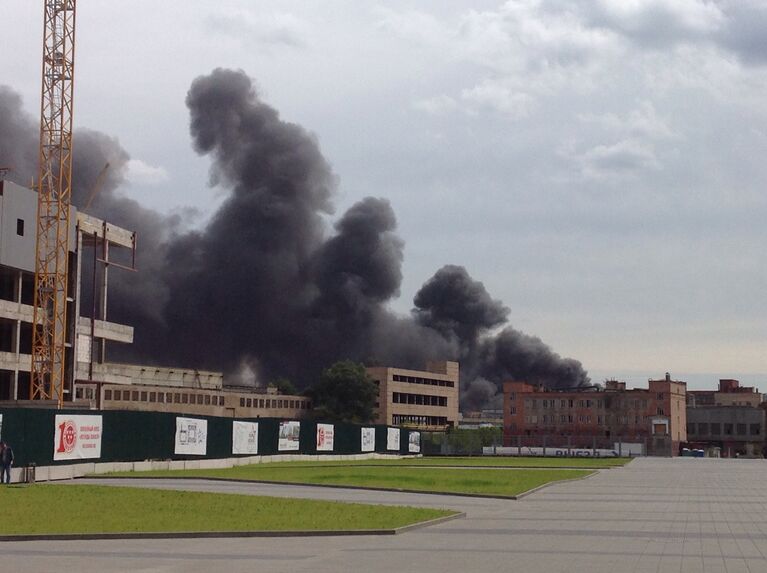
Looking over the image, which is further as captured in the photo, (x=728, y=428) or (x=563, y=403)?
(x=728, y=428)

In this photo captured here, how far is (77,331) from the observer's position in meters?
107

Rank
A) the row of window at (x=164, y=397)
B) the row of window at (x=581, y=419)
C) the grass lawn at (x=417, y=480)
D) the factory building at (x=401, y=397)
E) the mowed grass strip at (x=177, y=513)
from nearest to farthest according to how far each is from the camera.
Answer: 1. the mowed grass strip at (x=177, y=513)
2. the grass lawn at (x=417, y=480)
3. the row of window at (x=164, y=397)
4. the row of window at (x=581, y=419)
5. the factory building at (x=401, y=397)

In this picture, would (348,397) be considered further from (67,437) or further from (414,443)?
(67,437)

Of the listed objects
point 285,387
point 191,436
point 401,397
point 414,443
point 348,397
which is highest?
point 285,387

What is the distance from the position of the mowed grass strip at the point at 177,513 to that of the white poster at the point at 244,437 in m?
32.5

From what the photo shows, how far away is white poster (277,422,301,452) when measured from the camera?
258 ft

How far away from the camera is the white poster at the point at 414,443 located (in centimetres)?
10825

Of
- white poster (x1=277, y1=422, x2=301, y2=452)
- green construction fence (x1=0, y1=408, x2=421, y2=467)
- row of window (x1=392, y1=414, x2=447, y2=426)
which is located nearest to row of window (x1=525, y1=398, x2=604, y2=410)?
row of window (x1=392, y1=414, x2=447, y2=426)

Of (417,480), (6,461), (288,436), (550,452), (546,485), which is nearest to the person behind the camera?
(6,461)

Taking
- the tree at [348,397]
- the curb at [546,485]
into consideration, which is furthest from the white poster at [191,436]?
the tree at [348,397]

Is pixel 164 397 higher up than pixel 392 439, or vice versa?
pixel 164 397

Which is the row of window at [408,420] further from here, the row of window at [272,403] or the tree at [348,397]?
the row of window at [272,403]

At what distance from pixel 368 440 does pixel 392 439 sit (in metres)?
7.33

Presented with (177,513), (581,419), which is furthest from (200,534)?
(581,419)
